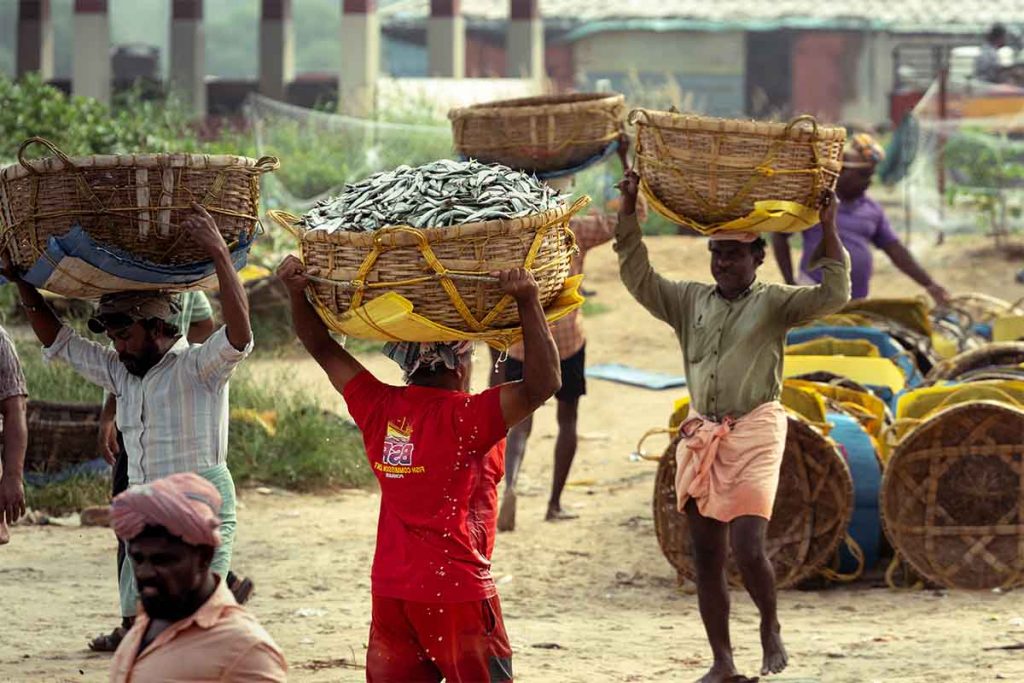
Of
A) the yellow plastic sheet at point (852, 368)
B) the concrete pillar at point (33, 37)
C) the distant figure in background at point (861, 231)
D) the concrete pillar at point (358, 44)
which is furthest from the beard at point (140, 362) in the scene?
the concrete pillar at point (33, 37)

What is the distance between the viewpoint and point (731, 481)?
614cm

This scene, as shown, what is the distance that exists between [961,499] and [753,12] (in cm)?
2632

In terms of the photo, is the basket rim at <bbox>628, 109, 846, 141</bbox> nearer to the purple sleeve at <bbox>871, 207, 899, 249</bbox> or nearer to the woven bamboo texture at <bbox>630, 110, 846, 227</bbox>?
the woven bamboo texture at <bbox>630, 110, 846, 227</bbox>

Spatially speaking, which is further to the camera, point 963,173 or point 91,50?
point 91,50

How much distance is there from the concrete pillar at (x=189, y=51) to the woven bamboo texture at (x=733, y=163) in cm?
2065

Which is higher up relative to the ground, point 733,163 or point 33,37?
point 33,37

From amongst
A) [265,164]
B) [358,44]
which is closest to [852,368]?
[265,164]

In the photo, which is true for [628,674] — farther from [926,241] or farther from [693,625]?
[926,241]

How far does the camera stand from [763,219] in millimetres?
6008

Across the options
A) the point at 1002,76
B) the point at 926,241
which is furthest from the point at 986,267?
the point at 1002,76

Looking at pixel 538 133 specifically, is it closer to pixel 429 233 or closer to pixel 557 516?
pixel 557 516

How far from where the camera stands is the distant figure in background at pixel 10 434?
18.2 ft

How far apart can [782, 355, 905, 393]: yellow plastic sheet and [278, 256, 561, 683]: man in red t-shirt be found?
457cm

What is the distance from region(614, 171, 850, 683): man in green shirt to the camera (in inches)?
242
